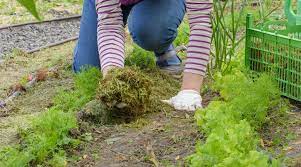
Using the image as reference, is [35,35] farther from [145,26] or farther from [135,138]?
[135,138]

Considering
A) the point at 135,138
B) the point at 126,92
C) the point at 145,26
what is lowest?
the point at 135,138

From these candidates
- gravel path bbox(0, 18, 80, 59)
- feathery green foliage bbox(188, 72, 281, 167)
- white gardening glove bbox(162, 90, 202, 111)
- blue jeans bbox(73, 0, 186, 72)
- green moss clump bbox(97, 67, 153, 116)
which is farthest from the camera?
gravel path bbox(0, 18, 80, 59)

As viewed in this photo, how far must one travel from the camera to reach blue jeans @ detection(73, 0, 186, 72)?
3.58m

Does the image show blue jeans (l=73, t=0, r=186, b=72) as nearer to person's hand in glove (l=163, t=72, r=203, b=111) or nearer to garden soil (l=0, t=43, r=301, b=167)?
garden soil (l=0, t=43, r=301, b=167)

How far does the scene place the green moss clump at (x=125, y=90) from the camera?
269cm

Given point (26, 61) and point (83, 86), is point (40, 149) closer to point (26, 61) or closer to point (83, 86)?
point (83, 86)

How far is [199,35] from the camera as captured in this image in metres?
2.89

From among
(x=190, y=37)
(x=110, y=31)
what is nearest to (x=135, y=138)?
(x=190, y=37)

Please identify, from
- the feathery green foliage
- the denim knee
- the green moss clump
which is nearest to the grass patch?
the green moss clump

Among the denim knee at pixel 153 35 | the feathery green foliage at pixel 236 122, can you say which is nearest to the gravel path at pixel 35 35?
the denim knee at pixel 153 35

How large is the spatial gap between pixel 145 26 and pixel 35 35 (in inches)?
98.4

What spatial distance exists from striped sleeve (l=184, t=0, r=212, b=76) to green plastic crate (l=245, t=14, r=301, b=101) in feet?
0.95

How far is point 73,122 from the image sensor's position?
2.49 meters

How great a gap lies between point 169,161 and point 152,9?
1.42 metres
